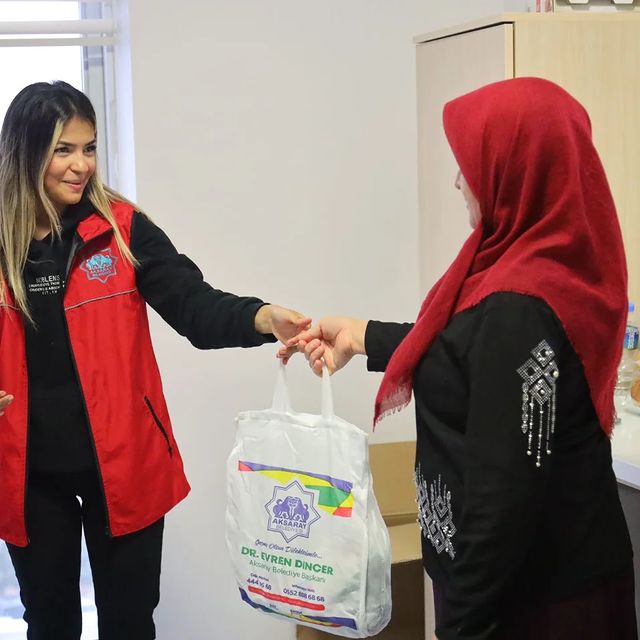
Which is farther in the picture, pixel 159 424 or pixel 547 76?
pixel 547 76

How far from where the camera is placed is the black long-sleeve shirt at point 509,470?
3.74ft

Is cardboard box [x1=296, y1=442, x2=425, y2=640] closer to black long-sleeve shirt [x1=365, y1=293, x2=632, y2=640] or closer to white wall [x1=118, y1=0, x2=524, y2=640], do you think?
white wall [x1=118, y1=0, x2=524, y2=640]

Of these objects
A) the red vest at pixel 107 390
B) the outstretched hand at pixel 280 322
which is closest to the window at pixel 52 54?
the red vest at pixel 107 390

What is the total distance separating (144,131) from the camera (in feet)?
8.19

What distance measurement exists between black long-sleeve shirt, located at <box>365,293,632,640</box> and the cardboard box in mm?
1158

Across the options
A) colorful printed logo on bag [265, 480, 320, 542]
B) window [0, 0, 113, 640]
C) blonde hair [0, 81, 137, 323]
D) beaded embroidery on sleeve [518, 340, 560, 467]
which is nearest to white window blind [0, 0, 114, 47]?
window [0, 0, 113, 640]

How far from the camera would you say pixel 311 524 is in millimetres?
1673

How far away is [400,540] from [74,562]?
97cm

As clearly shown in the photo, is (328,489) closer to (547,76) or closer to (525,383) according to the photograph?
(525,383)

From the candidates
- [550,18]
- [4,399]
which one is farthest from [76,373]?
[550,18]

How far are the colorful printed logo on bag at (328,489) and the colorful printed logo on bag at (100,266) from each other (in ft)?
Result: 1.63

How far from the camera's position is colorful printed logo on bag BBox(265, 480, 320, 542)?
168 centimetres

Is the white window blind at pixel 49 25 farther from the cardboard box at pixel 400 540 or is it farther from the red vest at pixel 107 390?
the cardboard box at pixel 400 540

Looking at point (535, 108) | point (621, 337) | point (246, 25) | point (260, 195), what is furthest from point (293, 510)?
point (246, 25)
